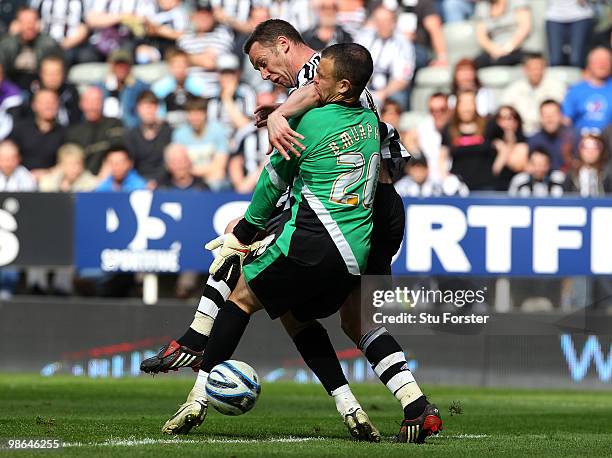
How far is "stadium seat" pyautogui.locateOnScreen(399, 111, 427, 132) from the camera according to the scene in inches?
674

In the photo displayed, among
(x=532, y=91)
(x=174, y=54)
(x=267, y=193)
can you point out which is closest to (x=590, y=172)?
(x=532, y=91)

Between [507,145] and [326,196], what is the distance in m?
8.94

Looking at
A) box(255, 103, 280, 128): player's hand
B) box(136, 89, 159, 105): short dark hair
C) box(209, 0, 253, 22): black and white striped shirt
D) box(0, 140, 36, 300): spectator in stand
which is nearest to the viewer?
box(255, 103, 280, 128): player's hand

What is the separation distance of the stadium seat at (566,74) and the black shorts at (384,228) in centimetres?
1027

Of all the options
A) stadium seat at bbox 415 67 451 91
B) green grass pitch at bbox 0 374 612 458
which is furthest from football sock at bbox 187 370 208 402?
stadium seat at bbox 415 67 451 91

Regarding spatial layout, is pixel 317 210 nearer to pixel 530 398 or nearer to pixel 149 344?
pixel 530 398

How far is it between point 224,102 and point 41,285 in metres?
3.90

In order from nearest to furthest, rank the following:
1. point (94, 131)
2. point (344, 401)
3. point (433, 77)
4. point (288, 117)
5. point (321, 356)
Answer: point (288, 117) → point (344, 401) → point (321, 356) → point (94, 131) → point (433, 77)

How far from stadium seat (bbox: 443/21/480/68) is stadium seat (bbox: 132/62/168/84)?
3984 mm

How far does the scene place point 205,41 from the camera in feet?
60.4

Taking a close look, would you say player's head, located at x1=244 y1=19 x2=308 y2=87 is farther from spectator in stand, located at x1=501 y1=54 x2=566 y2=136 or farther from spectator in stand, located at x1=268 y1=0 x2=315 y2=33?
spectator in stand, located at x1=268 y1=0 x2=315 y2=33

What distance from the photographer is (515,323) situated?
14.2 meters

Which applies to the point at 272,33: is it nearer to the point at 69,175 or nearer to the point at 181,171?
the point at 181,171

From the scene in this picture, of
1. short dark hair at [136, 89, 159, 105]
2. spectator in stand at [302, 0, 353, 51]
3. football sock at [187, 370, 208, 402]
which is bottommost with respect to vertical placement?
football sock at [187, 370, 208, 402]
